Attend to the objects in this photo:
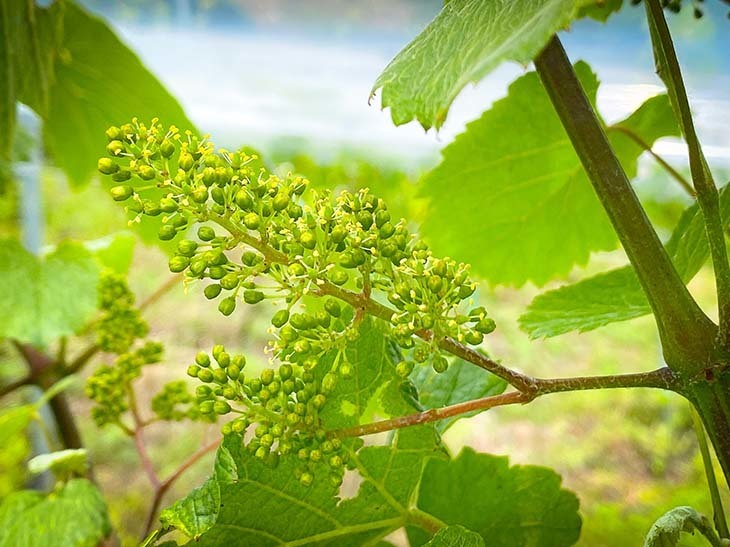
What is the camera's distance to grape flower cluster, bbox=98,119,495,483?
0.79ft

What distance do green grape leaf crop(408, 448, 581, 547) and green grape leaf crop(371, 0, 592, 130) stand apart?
199 mm

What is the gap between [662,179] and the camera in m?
0.88

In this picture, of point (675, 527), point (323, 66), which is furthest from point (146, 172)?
point (323, 66)

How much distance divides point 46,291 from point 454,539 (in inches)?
17.7

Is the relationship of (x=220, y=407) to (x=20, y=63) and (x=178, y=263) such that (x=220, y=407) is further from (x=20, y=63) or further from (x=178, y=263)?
(x=20, y=63)

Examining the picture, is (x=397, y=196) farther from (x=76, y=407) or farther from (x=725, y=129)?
(x=76, y=407)

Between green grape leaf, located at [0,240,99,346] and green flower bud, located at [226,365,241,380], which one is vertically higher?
green grape leaf, located at [0,240,99,346]

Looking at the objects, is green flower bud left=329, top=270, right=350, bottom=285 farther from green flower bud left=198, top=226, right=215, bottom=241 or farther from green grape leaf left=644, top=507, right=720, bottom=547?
green grape leaf left=644, top=507, right=720, bottom=547

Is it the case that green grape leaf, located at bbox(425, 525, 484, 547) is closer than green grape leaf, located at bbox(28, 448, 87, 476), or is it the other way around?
green grape leaf, located at bbox(425, 525, 484, 547)

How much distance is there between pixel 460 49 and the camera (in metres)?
0.23

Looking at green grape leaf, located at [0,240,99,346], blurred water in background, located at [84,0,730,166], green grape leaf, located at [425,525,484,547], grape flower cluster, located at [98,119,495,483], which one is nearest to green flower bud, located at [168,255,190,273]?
grape flower cluster, located at [98,119,495,483]

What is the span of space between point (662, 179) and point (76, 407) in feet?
2.66

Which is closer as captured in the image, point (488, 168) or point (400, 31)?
point (488, 168)

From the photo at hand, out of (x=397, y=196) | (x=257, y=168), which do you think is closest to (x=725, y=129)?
(x=397, y=196)
